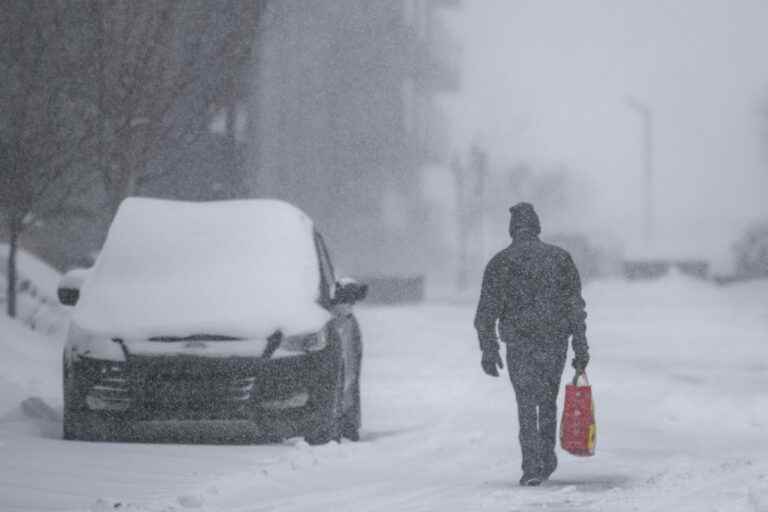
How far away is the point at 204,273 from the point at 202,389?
1.22 meters

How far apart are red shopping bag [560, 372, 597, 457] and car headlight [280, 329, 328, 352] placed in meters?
2.04

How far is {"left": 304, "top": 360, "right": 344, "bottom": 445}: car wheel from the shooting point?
11.2 metres

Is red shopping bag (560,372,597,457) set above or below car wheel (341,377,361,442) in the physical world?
above

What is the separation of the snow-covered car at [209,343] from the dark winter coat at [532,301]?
187cm

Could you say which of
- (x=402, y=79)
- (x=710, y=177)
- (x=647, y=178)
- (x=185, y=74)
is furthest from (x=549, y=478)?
(x=710, y=177)

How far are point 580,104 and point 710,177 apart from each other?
54.1ft

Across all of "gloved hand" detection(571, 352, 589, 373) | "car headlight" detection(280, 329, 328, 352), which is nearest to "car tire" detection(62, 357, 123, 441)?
"car headlight" detection(280, 329, 328, 352)

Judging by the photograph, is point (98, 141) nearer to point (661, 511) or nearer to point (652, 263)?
point (661, 511)

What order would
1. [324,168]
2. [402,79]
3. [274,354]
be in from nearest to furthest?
[274,354] < [324,168] < [402,79]

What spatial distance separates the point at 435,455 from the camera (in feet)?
38.5

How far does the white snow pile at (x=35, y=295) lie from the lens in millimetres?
23375

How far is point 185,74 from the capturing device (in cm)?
2225

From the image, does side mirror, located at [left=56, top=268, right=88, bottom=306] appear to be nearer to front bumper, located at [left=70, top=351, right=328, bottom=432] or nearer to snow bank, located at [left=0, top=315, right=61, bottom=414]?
front bumper, located at [left=70, top=351, right=328, bottom=432]

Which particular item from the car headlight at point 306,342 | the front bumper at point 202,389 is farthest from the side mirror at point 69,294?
the car headlight at point 306,342
